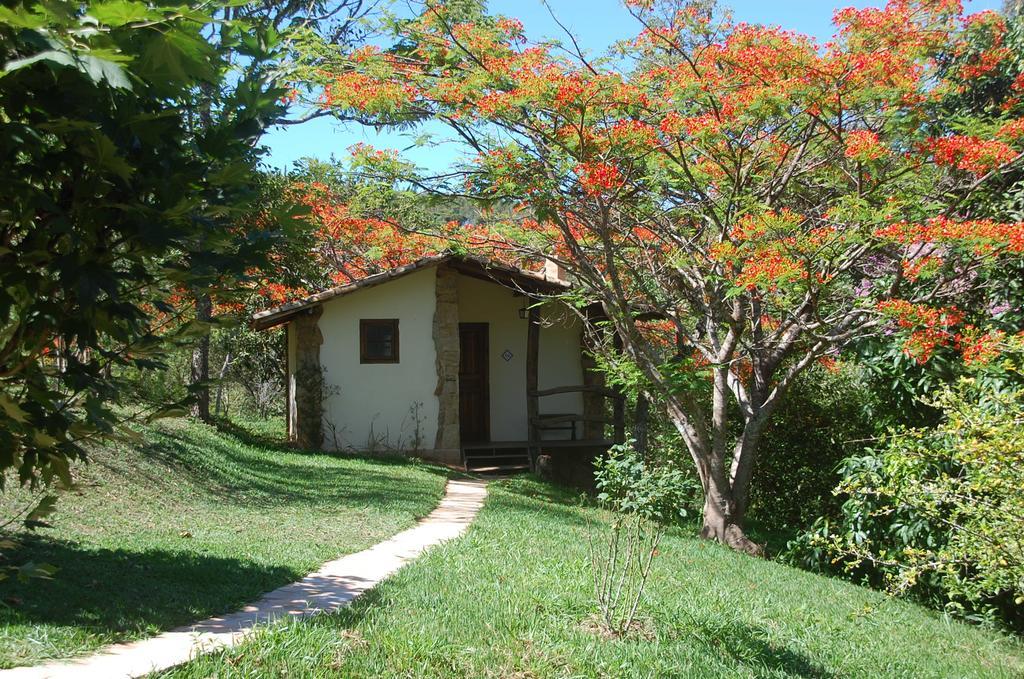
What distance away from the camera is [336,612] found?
5.48 meters

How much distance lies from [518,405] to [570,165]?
344 inches

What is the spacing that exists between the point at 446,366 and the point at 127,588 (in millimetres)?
11323

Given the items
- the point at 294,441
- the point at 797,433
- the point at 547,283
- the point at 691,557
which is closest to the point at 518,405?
the point at 547,283

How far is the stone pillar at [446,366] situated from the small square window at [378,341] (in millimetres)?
848

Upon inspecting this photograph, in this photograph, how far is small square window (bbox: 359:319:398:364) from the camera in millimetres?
17000

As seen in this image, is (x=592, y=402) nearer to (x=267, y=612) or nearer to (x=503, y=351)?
(x=503, y=351)

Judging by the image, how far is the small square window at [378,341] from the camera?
55.8 ft

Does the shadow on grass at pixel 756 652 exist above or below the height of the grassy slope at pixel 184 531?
below

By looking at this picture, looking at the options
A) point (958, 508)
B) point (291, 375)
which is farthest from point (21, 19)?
point (291, 375)

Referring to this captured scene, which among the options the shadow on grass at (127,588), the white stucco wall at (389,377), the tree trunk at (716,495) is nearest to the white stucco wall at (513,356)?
Answer: the white stucco wall at (389,377)

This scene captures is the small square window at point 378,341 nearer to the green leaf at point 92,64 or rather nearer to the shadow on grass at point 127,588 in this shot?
the shadow on grass at point 127,588

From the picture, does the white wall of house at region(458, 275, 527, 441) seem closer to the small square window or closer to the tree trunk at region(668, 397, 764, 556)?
the small square window

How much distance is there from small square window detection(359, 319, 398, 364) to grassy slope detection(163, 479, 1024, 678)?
25.0ft

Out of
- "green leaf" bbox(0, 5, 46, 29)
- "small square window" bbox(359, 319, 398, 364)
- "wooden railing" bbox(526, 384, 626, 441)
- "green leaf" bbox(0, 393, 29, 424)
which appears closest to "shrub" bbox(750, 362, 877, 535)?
"wooden railing" bbox(526, 384, 626, 441)
